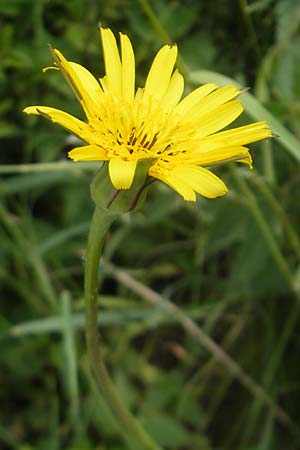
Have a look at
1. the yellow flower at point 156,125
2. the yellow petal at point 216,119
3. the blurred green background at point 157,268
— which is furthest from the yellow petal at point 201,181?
the blurred green background at point 157,268

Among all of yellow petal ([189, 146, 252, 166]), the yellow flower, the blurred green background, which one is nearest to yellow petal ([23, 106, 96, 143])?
the yellow flower

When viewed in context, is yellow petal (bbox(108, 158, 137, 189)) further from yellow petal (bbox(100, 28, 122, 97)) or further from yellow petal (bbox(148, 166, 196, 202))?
yellow petal (bbox(100, 28, 122, 97))

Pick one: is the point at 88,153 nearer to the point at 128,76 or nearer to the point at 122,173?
the point at 122,173

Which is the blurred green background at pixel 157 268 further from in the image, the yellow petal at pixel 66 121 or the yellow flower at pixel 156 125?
the yellow petal at pixel 66 121

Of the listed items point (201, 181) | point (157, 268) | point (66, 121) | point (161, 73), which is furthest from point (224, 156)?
point (157, 268)

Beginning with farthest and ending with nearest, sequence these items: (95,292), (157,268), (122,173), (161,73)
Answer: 1. (157,268)
2. (161,73)
3. (95,292)
4. (122,173)

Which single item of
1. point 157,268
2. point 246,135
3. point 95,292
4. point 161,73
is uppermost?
point 161,73

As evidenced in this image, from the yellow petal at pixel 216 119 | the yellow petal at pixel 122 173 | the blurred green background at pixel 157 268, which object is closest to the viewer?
the yellow petal at pixel 122 173
